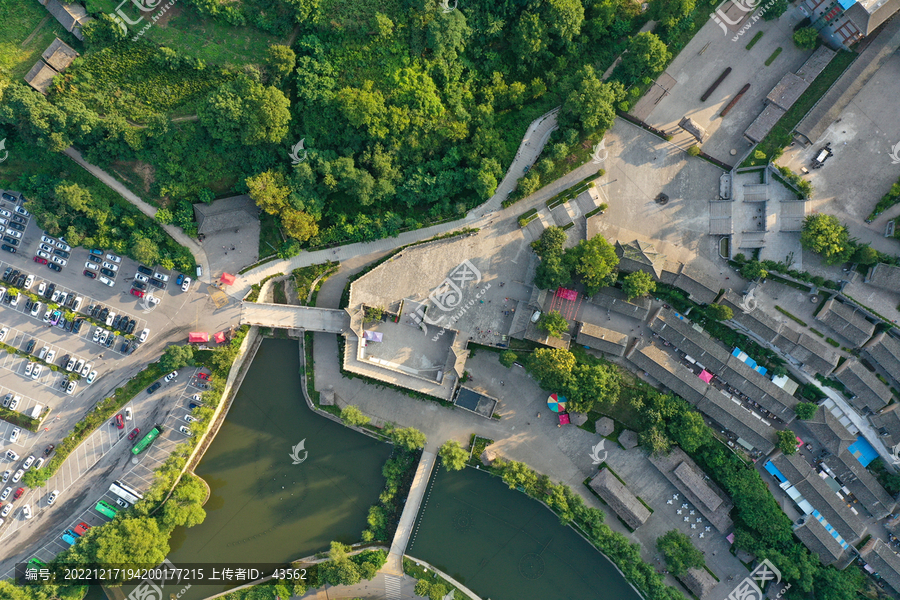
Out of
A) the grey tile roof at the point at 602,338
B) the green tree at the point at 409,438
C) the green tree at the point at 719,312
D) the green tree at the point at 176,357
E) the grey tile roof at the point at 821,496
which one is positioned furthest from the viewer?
the green tree at the point at 176,357

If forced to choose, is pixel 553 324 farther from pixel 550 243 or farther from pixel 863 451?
pixel 863 451

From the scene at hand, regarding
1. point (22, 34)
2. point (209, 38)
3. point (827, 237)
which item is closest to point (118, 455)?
point (22, 34)

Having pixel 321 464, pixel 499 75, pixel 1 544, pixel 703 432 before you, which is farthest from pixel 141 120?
pixel 703 432

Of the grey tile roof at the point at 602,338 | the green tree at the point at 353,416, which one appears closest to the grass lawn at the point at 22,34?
the green tree at the point at 353,416

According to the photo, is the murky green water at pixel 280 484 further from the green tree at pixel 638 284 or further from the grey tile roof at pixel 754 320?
the grey tile roof at pixel 754 320

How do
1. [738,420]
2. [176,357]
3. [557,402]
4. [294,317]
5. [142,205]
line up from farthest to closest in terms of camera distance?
1. [142,205]
2. [294,317]
3. [557,402]
4. [176,357]
5. [738,420]

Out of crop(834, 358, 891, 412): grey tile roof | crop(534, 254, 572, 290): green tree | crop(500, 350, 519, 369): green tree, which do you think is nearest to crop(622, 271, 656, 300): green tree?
crop(534, 254, 572, 290): green tree
